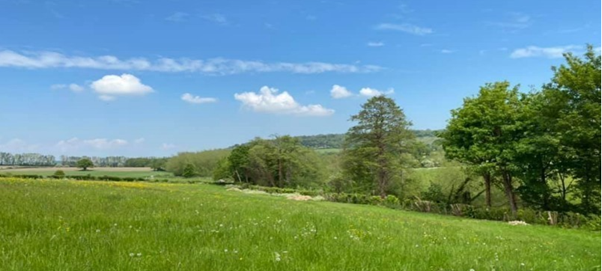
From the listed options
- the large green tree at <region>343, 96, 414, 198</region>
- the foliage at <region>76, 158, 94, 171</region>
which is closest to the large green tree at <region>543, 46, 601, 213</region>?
the large green tree at <region>343, 96, 414, 198</region>

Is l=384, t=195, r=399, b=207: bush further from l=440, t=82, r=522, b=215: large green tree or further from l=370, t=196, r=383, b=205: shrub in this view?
l=440, t=82, r=522, b=215: large green tree

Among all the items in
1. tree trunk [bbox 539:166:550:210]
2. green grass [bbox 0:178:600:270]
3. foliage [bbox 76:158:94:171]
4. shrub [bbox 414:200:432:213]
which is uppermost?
foliage [bbox 76:158:94:171]

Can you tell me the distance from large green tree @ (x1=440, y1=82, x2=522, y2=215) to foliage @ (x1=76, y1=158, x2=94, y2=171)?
79.8 metres

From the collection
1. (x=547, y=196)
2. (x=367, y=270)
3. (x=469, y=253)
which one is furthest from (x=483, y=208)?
(x=367, y=270)

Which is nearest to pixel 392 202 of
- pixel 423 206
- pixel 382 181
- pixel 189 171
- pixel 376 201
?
pixel 376 201

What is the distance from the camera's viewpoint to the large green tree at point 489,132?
38.9 metres

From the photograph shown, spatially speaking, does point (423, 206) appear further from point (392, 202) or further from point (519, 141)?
point (519, 141)

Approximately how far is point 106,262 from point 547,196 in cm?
4441

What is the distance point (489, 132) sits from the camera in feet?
133

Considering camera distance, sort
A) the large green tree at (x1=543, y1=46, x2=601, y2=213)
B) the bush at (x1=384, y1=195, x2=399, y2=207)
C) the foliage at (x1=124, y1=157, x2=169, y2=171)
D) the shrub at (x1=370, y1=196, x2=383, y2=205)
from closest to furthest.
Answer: the large green tree at (x1=543, y1=46, x2=601, y2=213), the bush at (x1=384, y1=195, x2=399, y2=207), the shrub at (x1=370, y1=196, x2=383, y2=205), the foliage at (x1=124, y1=157, x2=169, y2=171)

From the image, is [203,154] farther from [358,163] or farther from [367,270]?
[367,270]

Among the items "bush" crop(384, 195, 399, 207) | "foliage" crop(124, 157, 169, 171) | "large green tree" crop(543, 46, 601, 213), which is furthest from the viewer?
"foliage" crop(124, 157, 169, 171)

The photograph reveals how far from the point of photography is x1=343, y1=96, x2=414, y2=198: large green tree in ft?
198

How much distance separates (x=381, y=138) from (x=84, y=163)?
68247mm
